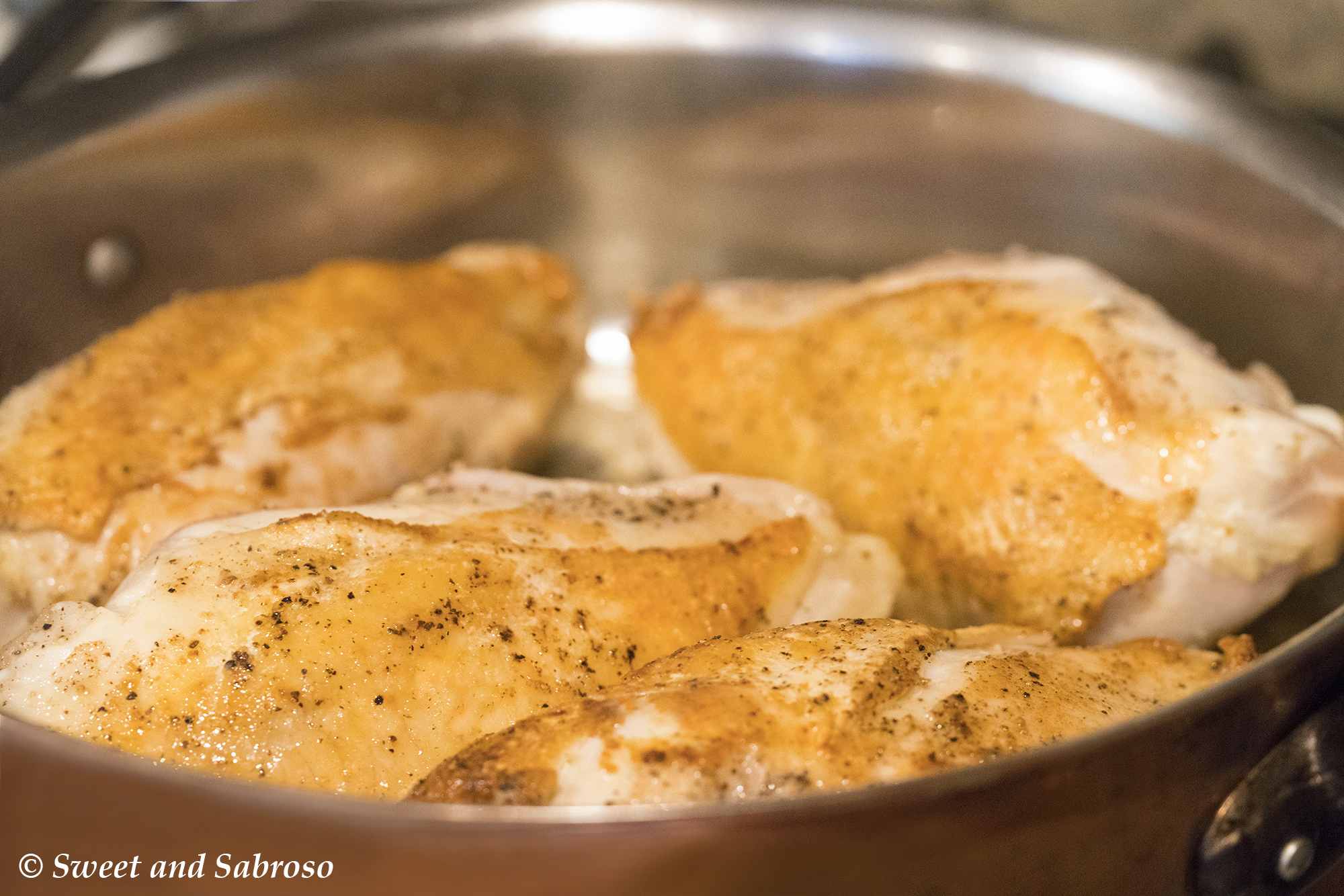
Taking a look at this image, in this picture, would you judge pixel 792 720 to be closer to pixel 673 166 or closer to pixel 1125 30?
pixel 673 166

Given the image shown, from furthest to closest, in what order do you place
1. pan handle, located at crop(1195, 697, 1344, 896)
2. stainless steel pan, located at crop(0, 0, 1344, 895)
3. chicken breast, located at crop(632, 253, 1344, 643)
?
stainless steel pan, located at crop(0, 0, 1344, 895) < chicken breast, located at crop(632, 253, 1344, 643) < pan handle, located at crop(1195, 697, 1344, 896)

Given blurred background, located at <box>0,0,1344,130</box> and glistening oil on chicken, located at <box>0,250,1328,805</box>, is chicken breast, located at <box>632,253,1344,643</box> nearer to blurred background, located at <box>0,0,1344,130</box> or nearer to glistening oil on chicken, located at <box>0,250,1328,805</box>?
glistening oil on chicken, located at <box>0,250,1328,805</box>

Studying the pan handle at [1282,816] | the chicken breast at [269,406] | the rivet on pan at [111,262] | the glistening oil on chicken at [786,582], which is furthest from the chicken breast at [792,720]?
the rivet on pan at [111,262]

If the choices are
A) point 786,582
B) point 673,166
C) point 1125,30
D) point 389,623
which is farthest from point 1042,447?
point 1125,30

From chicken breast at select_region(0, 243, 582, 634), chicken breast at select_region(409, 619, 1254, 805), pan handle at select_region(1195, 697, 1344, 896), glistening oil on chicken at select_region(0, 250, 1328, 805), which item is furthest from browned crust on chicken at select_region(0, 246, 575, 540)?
pan handle at select_region(1195, 697, 1344, 896)

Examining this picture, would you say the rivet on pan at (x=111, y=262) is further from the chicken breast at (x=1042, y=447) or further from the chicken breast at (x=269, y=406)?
the chicken breast at (x=1042, y=447)
